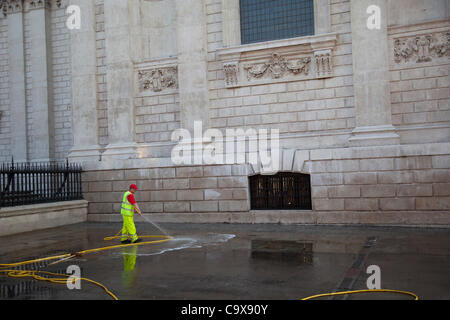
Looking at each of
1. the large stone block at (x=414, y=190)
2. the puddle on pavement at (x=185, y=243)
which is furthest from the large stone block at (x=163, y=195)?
the large stone block at (x=414, y=190)

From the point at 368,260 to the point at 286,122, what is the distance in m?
7.77

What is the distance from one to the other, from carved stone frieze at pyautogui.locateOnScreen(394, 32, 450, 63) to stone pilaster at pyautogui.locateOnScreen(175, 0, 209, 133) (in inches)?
282

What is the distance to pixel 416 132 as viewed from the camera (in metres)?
14.0

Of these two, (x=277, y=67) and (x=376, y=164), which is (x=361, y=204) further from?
(x=277, y=67)

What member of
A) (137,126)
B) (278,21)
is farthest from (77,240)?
(278,21)

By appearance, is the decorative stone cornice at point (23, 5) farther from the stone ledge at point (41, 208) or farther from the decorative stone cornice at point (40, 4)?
the stone ledge at point (41, 208)

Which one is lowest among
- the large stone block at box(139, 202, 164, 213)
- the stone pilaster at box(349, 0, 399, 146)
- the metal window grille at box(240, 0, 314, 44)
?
the large stone block at box(139, 202, 164, 213)

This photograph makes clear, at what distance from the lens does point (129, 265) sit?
28.9 ft

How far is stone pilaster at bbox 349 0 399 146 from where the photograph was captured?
14.2 metres

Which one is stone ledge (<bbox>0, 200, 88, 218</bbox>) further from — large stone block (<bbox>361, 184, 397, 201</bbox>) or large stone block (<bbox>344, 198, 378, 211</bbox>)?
large stone block (<bbox>361, 184, 397, 201</bbox>)

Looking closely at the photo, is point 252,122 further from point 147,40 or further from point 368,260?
point 368,260

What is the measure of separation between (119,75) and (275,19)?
6.84 m

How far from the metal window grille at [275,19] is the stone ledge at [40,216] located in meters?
9.58

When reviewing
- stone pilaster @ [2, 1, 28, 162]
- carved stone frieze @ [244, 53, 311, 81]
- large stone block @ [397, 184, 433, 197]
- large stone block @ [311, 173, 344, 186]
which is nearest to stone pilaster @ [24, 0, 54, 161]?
stone pilaster @ [2, 1, 28, 162]
